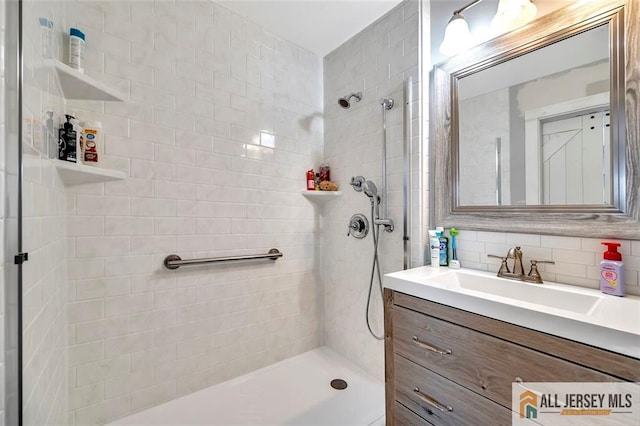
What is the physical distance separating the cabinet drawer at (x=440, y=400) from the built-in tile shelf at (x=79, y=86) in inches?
67.4

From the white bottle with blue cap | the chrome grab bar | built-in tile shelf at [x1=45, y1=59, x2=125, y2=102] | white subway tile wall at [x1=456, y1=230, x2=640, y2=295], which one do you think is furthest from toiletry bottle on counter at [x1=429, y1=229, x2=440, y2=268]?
the white bottle with blue cap

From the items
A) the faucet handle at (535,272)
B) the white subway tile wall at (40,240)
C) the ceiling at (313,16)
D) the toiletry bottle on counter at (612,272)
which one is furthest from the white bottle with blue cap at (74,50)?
the toiletry bottle on counter at (612,272)

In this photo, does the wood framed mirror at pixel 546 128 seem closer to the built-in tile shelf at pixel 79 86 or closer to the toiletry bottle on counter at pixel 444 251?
the toiletry bottle on counter at pixel 444 251

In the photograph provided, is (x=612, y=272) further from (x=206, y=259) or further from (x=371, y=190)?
(x=206, y=259)

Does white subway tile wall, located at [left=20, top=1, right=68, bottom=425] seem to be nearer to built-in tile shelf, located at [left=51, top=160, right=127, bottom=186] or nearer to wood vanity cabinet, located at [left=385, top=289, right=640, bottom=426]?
built-in tile shelf, located at [left=51, top=160, right=127, bottom=186]

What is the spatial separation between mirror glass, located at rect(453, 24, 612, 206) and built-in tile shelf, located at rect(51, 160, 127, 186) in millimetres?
1686

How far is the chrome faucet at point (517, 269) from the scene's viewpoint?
1.12 meters

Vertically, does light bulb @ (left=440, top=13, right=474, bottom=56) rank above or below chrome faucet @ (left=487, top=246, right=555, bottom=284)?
above

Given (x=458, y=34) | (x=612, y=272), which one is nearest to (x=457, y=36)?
(x=458, y=34)

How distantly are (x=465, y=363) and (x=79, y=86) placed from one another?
1853 mm

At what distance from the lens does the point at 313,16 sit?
1.76 meters

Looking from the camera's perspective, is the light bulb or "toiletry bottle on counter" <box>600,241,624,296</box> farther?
the light bulb

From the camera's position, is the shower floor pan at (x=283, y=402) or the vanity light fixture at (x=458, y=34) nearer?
the vanity light fixture at (x=458, y=34)

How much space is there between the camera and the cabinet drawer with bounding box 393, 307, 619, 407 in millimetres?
755
